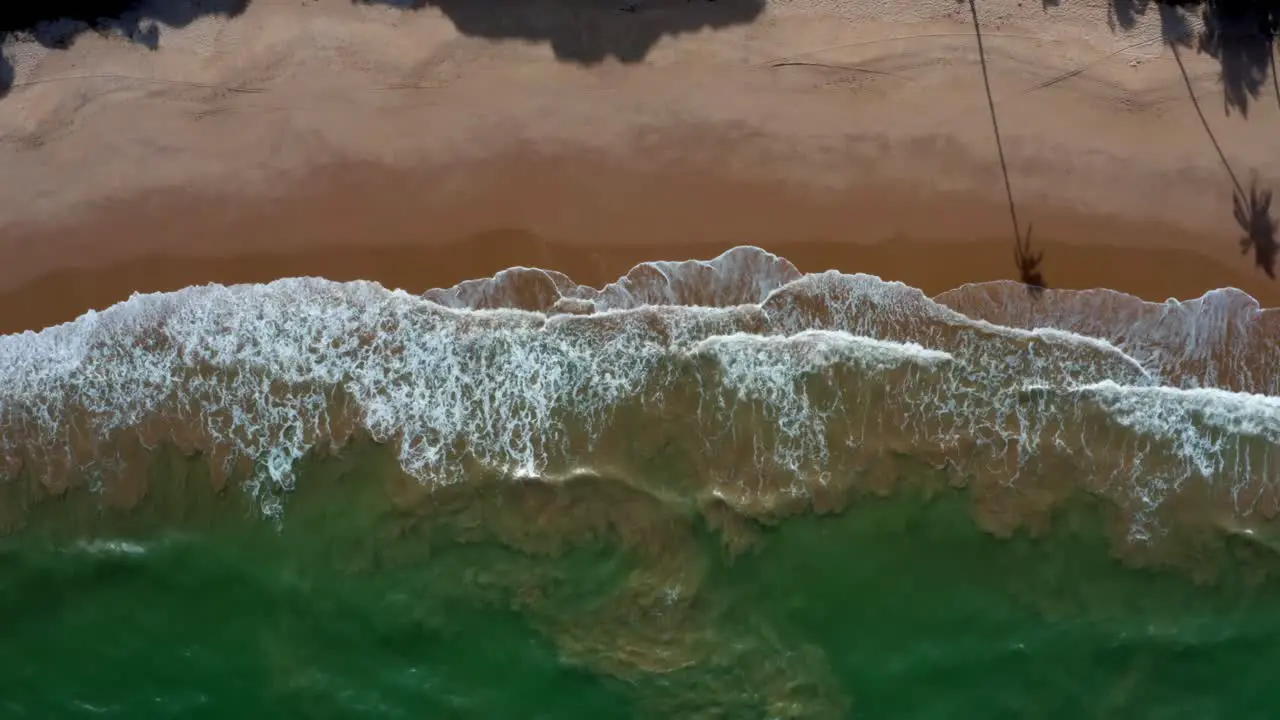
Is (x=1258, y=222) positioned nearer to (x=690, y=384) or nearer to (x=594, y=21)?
(x=690, y=384)

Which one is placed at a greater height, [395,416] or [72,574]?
[395,416]

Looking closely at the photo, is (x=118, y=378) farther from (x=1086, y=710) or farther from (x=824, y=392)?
(x=1086, y=710)

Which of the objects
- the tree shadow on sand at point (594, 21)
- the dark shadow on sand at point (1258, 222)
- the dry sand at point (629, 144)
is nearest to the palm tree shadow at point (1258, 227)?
the dark shadow on sand at point (1258, 222)

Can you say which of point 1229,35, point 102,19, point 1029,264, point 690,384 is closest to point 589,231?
point 690,384

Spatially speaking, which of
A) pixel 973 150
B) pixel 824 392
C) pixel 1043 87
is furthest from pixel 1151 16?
pixel 824 392

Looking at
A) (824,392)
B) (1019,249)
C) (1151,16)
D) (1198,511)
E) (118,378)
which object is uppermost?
(1151,16)
